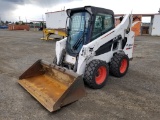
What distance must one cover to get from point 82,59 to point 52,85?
3.16 feet

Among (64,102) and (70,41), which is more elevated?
(70,41)

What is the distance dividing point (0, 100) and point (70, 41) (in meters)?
2.35

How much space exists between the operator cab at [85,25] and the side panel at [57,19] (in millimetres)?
18357

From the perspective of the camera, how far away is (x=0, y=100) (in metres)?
3.94

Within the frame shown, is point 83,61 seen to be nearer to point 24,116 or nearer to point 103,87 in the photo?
point 103,87

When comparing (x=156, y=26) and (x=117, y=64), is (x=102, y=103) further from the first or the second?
(x=156, y=26)

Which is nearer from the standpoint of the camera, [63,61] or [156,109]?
[156,109]

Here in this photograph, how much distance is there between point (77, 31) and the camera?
4949mm

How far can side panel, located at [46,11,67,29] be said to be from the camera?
23766 millimetres

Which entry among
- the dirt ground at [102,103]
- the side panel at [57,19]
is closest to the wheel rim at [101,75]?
the dirt ground at [102,103]

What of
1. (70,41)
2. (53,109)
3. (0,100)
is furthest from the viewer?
(70,41)

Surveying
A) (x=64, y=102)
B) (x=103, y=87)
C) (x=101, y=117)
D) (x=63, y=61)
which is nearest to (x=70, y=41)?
(x=63, y=61)

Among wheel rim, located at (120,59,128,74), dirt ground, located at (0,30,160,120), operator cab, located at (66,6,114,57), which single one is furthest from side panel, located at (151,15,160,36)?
operator cab, located at (66,6,114,57)

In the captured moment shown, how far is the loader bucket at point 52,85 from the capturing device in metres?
3.52
